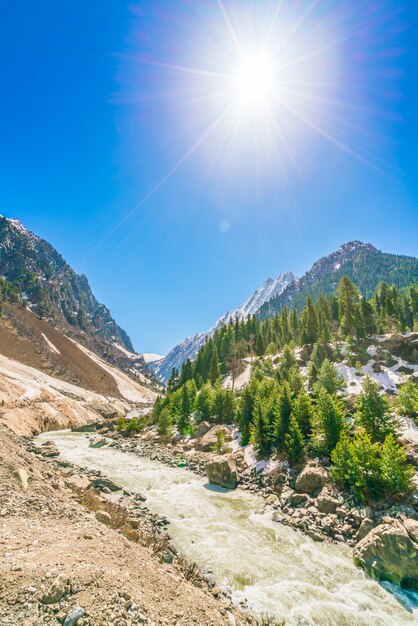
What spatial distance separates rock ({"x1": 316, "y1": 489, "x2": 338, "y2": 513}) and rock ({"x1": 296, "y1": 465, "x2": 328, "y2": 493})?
1.97m

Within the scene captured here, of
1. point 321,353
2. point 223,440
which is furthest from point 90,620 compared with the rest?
point 321,353

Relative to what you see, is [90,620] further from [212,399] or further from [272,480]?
[212,399]

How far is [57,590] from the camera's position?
729 centimetres

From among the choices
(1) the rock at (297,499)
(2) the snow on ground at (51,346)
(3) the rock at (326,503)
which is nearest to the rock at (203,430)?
(1) the rock at (297,499)

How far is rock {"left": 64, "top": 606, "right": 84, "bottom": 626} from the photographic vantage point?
259 inches

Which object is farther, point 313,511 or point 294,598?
point 313,511

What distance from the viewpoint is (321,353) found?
222 ft

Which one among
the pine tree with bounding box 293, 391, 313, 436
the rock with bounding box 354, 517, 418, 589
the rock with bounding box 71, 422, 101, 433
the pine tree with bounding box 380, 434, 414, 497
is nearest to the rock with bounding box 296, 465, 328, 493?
the pine tree with bounding box 380, 434, 414, 497

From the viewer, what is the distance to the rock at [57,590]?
7.06 meters

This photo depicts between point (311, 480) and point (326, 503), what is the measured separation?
3.27 meters

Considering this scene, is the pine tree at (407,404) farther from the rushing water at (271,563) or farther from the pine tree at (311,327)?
the pine tree at (311,327)

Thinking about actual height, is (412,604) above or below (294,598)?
above

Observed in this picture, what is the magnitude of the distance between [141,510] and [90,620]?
1511 cm

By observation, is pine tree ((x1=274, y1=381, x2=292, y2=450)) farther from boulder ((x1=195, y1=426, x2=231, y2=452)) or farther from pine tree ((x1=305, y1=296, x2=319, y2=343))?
pine tree ((x1=305, y1=296, x2=319, y2=343))
